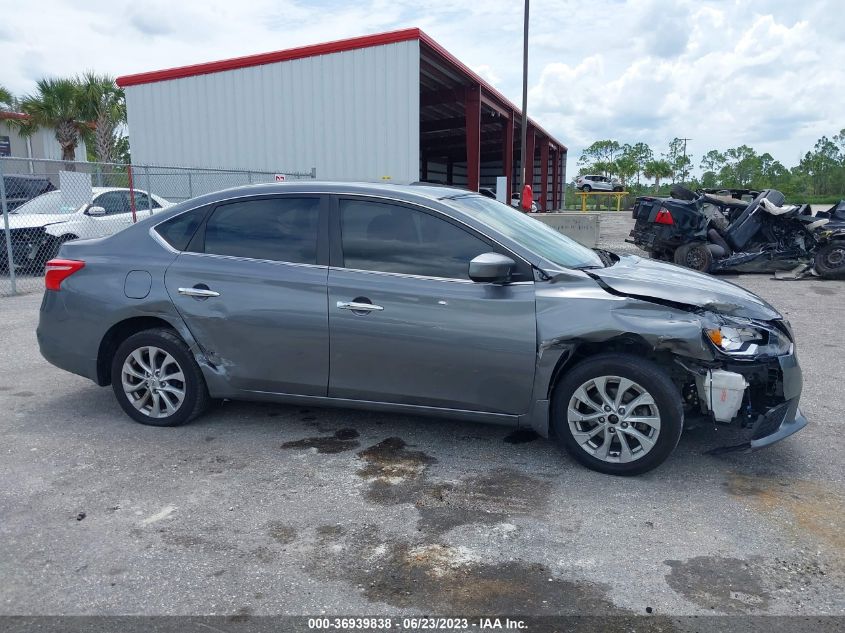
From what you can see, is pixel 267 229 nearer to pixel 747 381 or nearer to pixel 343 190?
pixel 343 190

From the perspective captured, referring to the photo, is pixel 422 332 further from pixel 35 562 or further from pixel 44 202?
pixel 44 202

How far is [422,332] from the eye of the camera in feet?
12.6

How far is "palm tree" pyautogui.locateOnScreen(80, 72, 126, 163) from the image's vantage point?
93.7 ft

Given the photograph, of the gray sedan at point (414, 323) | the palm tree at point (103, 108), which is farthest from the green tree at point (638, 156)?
the gray sedan at point (414, 323)

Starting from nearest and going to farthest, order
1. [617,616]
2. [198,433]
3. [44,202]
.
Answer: [617,616] → [198,433] → [44,202]

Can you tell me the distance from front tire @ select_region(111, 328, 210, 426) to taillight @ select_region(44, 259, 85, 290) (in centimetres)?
66

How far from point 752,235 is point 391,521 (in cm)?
1118

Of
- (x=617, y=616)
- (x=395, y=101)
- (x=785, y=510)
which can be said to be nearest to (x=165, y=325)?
(x=617, y=616)

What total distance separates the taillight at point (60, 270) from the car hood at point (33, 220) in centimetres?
819

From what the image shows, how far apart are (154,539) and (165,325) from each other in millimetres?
1728

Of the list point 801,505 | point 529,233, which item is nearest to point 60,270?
point 529,233

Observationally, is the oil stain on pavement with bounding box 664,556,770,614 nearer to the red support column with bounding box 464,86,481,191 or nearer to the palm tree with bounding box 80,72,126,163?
the red support column with bounding box 464,86,481,191

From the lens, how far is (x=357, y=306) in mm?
3943

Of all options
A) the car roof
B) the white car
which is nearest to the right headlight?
the car roof
